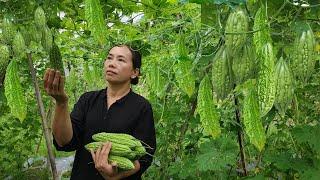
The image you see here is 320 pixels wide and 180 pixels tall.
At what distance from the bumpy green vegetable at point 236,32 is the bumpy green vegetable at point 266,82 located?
0.18 feet

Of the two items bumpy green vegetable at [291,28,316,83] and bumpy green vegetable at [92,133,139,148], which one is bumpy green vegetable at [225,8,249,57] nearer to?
bumpy green vegetable at [291,28,316,83]

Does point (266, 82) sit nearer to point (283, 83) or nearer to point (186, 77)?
point (283, 83)

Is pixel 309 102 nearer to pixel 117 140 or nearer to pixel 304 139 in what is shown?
pixel 304 139

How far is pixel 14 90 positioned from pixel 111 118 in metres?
1.04

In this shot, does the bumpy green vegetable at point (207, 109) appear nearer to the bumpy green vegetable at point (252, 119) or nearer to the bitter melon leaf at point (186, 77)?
the bumpy green vegetable at point (252, 119)

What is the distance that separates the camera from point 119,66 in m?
2.39

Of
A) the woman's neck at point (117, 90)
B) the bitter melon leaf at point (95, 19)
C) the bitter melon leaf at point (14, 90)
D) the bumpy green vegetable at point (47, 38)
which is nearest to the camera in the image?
the bitter melon leaf at point (95, 19)

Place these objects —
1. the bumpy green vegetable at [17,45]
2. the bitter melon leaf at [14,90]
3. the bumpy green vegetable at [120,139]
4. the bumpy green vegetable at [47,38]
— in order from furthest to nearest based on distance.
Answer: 1. the bumpy green vegetable at [47,38]
2. the bumpy green vegetable at [120,139]
3. the bumpy green vegetable at [17,45]
4. the bitter melon leaf at [14,90]

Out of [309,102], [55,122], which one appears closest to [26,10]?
[55,122]

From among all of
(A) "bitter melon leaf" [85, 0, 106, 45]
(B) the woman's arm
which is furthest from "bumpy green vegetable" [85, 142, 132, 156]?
(A) "bitter melon leaf" [85, 0, 106, 45]

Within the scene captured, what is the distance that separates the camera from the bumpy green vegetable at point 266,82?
1.05 meters

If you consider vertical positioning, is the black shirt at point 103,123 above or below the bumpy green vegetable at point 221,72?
below

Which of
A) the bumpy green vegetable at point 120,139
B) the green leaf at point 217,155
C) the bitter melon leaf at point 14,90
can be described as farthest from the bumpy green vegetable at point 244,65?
the green leaf at point 217,155

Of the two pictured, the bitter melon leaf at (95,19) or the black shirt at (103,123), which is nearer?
the bitter melon leaf at (95,19)
